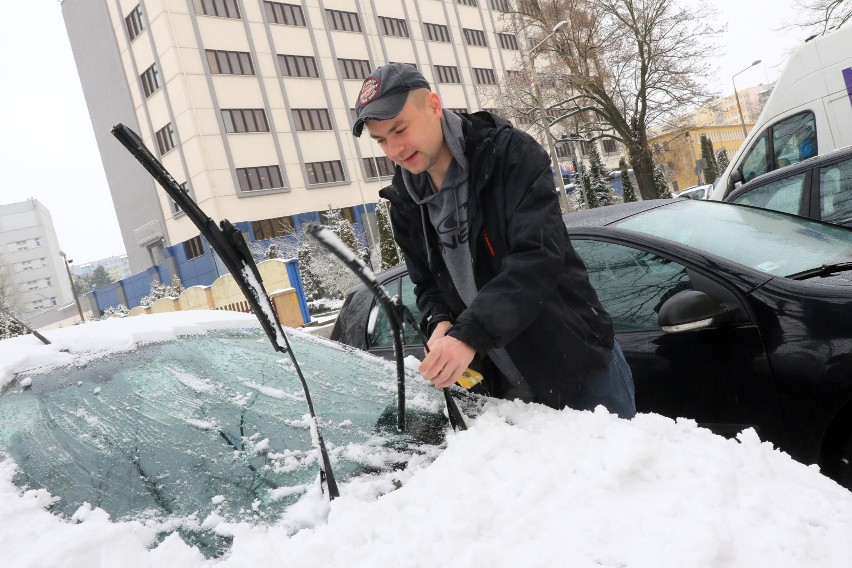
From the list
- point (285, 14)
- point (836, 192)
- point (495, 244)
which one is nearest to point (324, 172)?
point (285, 14)

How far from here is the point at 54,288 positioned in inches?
3314

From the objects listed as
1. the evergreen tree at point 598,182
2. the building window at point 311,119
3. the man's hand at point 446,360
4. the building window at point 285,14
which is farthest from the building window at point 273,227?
the man's hand at point 446,360

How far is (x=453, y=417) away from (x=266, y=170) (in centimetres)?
2978

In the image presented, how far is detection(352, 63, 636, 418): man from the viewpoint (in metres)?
1.65

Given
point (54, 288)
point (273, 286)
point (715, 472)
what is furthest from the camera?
point (54, 288)

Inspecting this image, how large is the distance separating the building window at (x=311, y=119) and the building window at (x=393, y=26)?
23.8 feet

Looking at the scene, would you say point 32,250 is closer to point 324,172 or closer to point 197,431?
point 324,172

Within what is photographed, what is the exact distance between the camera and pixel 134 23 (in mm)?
30344

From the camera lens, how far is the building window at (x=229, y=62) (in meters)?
28.8

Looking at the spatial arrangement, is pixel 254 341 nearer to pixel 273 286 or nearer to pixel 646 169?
pixel 273 286

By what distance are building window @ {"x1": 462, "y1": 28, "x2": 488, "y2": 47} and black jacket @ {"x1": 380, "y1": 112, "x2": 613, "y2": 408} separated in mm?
41678

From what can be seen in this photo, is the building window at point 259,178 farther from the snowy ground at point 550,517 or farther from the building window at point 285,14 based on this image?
the snowy ground at point 550,517

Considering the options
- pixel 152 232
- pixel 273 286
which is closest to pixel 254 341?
pixel 273 286

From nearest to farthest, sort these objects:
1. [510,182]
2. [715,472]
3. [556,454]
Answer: [715,472]
[556,454]
[510,182]
